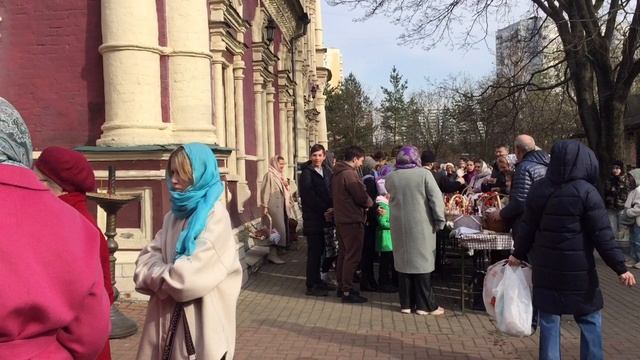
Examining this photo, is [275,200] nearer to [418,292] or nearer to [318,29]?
[418,292]

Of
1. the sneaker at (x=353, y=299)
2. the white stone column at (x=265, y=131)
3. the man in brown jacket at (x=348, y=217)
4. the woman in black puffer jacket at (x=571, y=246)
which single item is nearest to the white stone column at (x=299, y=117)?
the white stone column at (x=265, y=131)

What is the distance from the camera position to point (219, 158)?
8086mm

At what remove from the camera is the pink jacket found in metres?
1.47

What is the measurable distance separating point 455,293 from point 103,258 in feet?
18.0

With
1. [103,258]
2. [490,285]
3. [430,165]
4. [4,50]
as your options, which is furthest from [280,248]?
[103,258]

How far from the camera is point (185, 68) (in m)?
7.74

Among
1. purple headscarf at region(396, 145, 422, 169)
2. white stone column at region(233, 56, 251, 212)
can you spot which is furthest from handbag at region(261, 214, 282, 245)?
purple headscarf at region(396, 145, 422, 169)

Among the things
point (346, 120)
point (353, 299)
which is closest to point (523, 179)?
point (353, 299)

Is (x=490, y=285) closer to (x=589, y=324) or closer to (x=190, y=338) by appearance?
(x=589, y=324)

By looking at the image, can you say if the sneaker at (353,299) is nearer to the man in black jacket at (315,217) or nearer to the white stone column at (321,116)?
the man in black jacket at (315,217)

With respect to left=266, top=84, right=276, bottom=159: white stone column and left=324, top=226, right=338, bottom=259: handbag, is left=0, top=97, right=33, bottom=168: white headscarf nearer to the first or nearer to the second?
left=324, top=226, right=338, bottom=259: handbag

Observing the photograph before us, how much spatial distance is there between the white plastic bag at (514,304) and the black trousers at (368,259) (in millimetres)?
3775

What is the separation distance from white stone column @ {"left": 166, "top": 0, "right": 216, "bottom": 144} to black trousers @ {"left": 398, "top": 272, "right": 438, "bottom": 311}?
320cm

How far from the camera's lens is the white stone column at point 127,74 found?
7152 mm
